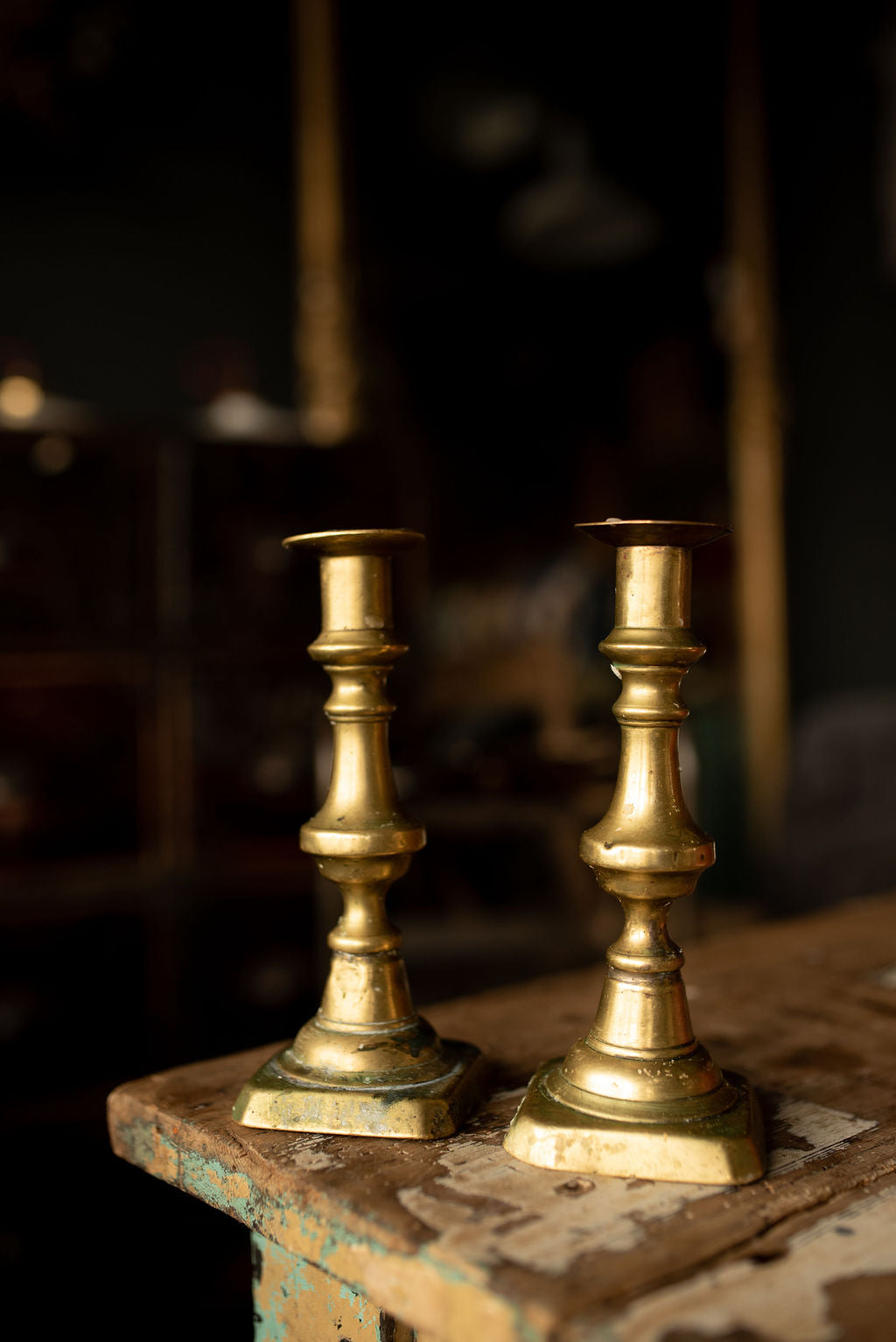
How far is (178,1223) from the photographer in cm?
199

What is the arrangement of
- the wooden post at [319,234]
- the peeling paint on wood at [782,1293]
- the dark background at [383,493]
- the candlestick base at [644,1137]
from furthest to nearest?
the wooden post at [319,234] → the dark background at [383,493] → the candlestick base at [644,1137] → the peeling paint on wood at [782,1293]

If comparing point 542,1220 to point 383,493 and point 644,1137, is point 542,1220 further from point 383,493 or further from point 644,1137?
point 383,493

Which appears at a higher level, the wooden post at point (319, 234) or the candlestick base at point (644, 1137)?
the wooden post at point (319, 234)

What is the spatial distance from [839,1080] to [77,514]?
5.79ft

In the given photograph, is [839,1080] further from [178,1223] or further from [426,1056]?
[178,1223]

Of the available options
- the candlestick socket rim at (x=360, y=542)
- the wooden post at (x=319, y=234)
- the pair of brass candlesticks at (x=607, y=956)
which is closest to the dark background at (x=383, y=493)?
the wooden post at (x=319, y=234)

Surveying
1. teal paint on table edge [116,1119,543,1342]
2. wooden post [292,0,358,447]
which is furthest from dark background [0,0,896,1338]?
teal paint on table edge [116,1119,543,1342]

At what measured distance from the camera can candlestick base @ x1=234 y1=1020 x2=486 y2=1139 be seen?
0.69 m

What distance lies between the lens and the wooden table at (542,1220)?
0.52 m

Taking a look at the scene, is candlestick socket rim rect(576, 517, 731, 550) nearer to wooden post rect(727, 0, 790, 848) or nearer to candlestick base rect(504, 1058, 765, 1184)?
candlestick base rect(504, 1058, 765, 1184)

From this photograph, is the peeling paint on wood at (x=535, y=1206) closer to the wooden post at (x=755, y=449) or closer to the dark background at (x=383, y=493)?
the dark background at (x=383, y=493)

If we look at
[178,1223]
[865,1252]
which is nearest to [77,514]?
[178,1223]

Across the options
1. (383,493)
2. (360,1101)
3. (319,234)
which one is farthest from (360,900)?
(319,234)

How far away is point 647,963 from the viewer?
2.17 feet
